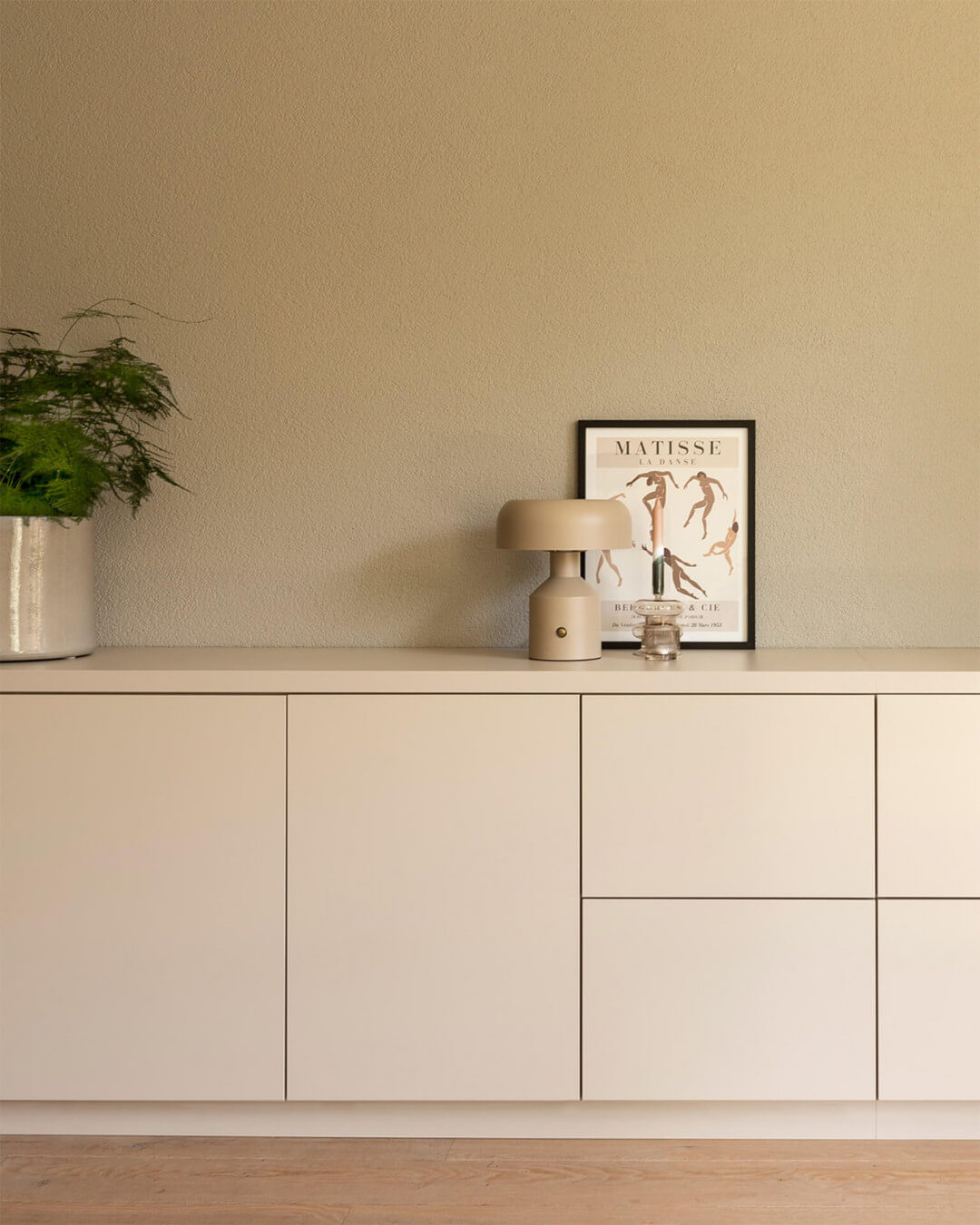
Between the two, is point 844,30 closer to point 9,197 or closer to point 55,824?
point 9,197

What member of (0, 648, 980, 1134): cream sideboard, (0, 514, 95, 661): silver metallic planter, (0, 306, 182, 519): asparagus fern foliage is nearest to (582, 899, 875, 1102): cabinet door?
(0, 648, 980, 1134): cream sideboard

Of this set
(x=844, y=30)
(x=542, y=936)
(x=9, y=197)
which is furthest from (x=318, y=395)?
(x=844, y=30)

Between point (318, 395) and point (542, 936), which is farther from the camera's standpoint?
point (318, 395)

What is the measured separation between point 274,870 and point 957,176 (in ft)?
6.55

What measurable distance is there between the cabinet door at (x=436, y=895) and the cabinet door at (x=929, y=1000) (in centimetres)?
56

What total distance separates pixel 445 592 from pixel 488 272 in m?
0.70

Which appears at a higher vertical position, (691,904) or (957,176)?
(957,176)

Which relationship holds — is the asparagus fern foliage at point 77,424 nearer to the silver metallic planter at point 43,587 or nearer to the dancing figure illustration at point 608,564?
the silver metallic planter at point 43,587

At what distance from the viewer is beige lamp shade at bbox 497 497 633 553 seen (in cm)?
200

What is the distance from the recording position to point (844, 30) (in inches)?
88.0

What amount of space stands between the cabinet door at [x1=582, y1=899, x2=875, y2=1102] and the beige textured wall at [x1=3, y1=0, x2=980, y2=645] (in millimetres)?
653

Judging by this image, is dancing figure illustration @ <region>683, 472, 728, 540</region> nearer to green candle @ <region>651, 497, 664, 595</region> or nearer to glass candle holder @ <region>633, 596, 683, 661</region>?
green candle @ <region>651, 497, 664, 595</region>

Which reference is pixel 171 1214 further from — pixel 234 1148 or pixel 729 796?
pixel 729 796

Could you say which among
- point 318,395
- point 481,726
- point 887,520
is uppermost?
point 318,395
